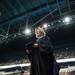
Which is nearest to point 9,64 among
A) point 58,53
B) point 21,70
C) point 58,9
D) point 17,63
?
point 17,63

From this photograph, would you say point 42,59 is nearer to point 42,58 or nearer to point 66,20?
point 42,58

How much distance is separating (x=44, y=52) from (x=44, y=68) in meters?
0.13

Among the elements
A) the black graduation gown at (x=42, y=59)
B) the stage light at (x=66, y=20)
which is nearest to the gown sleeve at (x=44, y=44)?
the black graduation gown at (x=42, y=59)

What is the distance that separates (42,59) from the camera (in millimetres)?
1354

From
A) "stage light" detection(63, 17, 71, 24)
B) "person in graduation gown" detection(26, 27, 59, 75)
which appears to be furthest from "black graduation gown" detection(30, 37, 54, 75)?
"stage light" detection(63, 17, 71, 24)

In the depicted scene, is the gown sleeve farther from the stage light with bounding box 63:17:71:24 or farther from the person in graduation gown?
the stage light with bounding box 63:17:71:24

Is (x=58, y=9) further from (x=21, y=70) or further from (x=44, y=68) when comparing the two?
(x=44, y=68)

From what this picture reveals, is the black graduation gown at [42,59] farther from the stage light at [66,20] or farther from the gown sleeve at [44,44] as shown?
the stage light at [66,20]

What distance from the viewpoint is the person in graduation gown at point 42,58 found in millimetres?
1325

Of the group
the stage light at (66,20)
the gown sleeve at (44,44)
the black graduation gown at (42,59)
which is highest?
the stage light at (66,20)

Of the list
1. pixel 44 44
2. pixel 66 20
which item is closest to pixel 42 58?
pixel 44 44

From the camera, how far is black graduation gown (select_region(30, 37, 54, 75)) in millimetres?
1324

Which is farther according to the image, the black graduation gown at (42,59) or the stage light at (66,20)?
the stage light at (66,20)

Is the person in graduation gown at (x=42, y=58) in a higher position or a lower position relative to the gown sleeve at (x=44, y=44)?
lower
